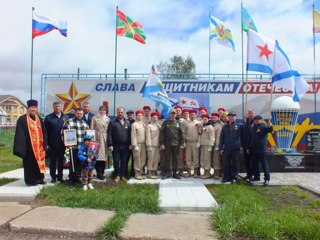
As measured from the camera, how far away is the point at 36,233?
4.56 m

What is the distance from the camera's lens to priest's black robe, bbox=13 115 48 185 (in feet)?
23.6

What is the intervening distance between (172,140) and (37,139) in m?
3.49

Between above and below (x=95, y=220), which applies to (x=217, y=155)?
above

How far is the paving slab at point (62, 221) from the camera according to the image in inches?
178

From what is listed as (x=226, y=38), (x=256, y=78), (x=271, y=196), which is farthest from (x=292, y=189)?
(x=256, y=78)

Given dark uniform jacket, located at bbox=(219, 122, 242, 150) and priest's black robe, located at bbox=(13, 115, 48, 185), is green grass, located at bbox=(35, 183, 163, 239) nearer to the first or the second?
priest's black robe, located at bbox=(13, 115, 48, 185)

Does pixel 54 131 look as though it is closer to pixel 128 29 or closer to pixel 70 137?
pixel 70 137

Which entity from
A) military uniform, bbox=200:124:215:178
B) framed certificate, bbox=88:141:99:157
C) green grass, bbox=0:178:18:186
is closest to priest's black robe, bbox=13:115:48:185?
green grass, bbox=0:178:18:186

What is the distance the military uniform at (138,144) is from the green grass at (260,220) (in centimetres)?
293

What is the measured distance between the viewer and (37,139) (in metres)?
7.44

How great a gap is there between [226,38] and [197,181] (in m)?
9.32

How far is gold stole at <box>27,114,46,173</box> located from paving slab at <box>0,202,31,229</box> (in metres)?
1.37

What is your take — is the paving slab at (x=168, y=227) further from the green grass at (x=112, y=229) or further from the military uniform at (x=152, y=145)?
the military uniform at (x=152, y=145)

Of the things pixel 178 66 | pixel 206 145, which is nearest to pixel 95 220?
pixel 206 145
